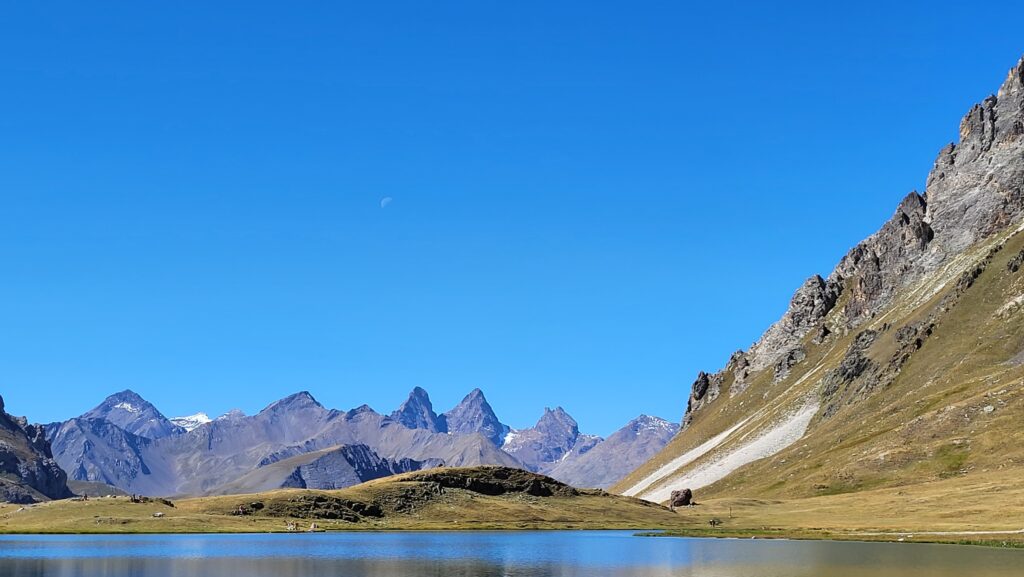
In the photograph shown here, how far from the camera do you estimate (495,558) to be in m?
114

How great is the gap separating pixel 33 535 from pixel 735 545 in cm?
12445

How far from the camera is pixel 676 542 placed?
14600cm

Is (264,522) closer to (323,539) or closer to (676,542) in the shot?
(323,539)

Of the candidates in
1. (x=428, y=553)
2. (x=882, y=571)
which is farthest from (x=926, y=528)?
(x=428, y=553)

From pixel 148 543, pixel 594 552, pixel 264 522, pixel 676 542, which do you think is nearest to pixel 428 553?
pixel 594 552

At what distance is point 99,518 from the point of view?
195 m

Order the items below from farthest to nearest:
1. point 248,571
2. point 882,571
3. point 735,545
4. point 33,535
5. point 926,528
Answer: point 33,535
point 926,528
point 735,545
point 248,571
point 882,571

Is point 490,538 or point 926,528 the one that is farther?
point 490,538

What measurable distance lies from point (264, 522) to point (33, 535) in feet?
137

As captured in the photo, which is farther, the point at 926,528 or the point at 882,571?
the point at 926,528

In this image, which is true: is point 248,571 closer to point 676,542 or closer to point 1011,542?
point 676,542

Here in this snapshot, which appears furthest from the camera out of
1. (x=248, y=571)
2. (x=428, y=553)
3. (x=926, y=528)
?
(x=926, y=528)

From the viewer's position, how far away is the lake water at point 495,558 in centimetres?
9306

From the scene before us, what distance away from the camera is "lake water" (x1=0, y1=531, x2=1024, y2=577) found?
93062 mm
